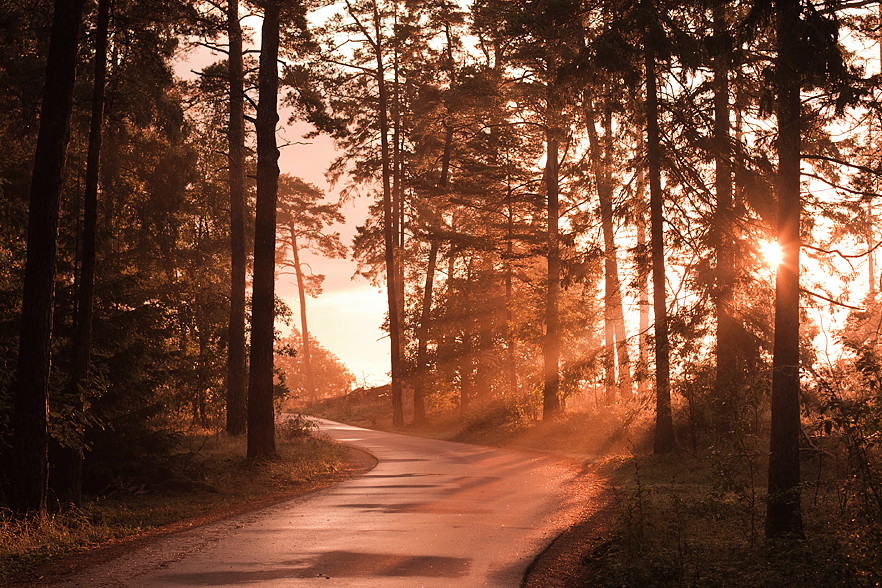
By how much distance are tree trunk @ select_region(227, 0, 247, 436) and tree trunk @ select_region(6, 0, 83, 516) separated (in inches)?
456

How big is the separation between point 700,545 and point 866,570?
2428 millimetres

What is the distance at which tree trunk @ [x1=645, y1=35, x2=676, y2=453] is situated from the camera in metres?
17.3

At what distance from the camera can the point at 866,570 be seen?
650cm

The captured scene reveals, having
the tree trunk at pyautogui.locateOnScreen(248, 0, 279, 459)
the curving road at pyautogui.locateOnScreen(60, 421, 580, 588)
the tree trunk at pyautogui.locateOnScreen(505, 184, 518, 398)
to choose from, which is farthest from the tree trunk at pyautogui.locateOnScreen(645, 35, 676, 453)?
the tree trunk at pyautogui.locateOnScreen(505, 184, 518, 398)

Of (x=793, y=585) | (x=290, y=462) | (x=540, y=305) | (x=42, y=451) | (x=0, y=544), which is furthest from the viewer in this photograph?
(x=540, y=305)

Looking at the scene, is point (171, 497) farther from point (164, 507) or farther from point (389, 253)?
point (389, 253)

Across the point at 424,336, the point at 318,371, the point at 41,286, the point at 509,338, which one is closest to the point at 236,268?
the point at 41,286

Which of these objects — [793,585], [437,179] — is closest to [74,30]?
[793,585]

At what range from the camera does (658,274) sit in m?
18.1

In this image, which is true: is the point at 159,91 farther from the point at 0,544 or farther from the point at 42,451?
the point at 0,544

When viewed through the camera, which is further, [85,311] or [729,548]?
[85,311]

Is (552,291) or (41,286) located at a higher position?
(552,291)

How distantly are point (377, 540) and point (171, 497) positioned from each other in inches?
246

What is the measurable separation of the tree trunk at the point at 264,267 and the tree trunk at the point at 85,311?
17.2 ft
